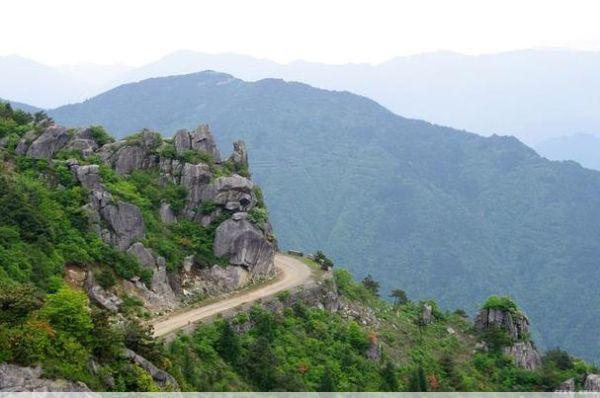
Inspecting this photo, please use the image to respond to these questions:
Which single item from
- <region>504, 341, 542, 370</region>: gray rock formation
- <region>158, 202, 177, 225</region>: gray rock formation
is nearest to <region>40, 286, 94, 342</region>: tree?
<region>158, 202, 177, 225</region>: gray rock formation

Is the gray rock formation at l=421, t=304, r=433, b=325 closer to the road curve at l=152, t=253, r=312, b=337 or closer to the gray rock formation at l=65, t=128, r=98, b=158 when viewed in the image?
the road curve at l=152, t=253, r=312, b=337

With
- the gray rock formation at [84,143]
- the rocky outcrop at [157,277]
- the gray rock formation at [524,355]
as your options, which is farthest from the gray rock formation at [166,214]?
the gray rock formation at [524,355]

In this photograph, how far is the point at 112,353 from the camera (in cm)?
1770

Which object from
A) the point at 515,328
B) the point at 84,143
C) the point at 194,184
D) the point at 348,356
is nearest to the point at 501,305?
the point at 515,328

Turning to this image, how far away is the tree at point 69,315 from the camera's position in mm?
17234

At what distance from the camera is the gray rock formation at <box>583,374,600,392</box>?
131ft

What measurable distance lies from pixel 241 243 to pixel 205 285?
3474 mm

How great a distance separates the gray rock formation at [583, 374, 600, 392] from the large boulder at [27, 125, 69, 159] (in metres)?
36.5

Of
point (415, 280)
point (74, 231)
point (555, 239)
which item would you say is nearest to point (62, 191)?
point (74, 231)

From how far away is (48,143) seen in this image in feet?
137

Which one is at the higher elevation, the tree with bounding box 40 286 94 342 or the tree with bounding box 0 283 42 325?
the tree with bounding box 0 283 42 325

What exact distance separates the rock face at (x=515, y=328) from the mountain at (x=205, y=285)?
0.10m

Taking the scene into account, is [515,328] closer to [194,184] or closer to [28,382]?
[194,184]

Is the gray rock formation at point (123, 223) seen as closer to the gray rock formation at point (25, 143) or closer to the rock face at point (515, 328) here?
the gray rock formation at point (25, 143)
